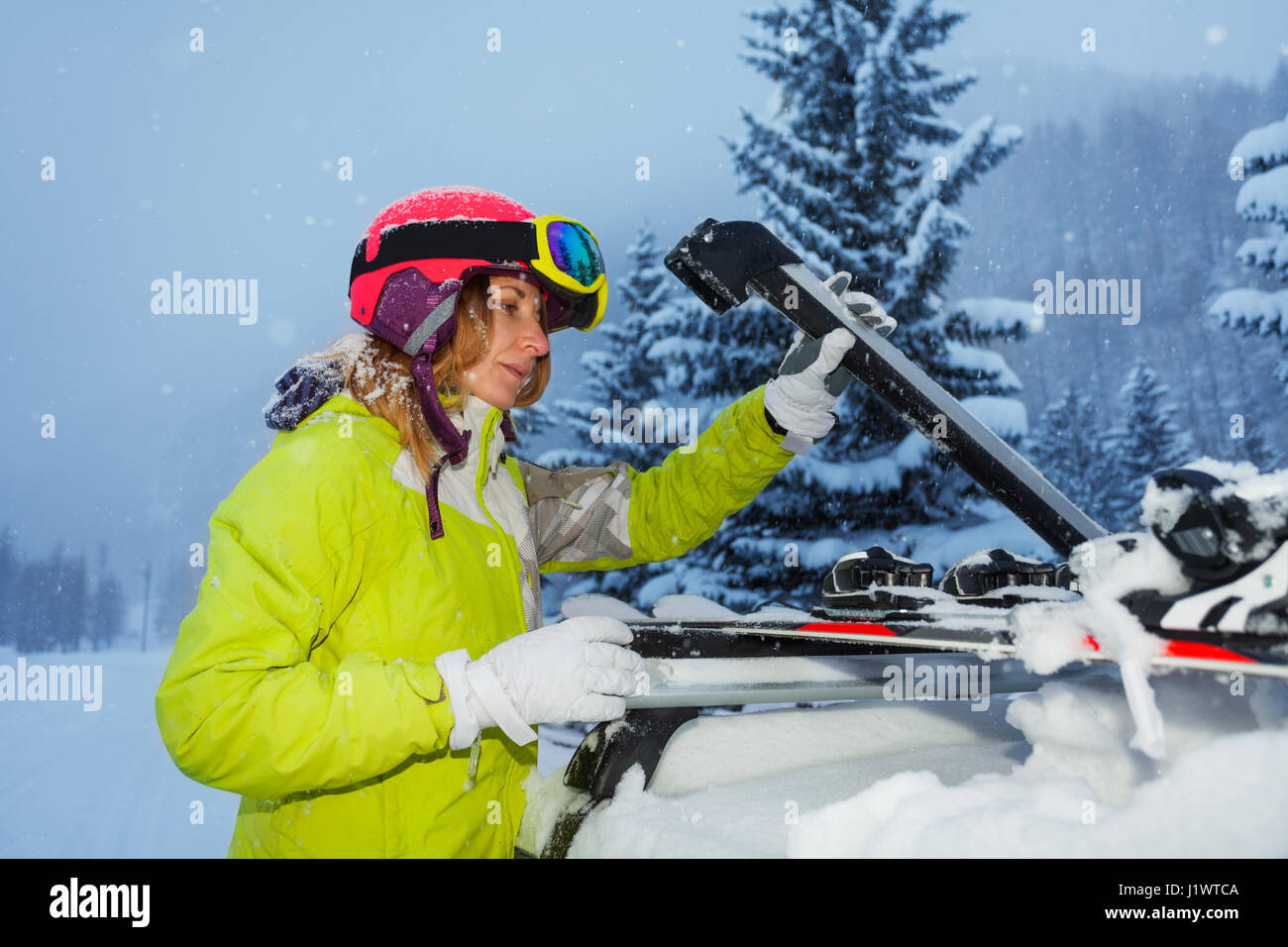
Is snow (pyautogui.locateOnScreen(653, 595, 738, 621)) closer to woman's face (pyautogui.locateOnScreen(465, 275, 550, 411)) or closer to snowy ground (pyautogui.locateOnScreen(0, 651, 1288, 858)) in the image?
snowy ground (pyautogui.locateOnScreen(0, 651, 1288, 858))

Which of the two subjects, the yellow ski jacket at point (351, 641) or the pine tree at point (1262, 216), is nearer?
the yellow ski jacket at point (351, 641)

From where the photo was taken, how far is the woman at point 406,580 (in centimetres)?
155

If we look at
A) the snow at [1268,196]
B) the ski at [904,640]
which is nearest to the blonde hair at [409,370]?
the ski at [904,640]

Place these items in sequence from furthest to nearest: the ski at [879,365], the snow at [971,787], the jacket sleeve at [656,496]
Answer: the jacket sleeve at [656,496] → the ski at [879,365] → the snow at [971,787]

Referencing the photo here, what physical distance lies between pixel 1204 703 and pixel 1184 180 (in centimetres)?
6803

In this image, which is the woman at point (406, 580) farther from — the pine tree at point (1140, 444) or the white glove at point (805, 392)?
the pine tree at point (1140, 444)

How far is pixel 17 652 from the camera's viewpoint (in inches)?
979

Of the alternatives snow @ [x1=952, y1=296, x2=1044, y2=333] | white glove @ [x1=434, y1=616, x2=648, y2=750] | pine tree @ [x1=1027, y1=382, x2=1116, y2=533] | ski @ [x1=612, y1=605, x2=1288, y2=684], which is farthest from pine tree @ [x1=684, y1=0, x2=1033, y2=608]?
pine tree @ [x1=1027, y1=382, x2=1116, y2=533]

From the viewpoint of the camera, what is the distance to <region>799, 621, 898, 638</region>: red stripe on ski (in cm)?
169

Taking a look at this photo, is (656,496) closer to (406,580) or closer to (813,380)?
(813,380)

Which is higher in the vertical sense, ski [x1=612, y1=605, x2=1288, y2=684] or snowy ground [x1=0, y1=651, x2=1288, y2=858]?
ski [x1=612, y1=605, x2=1288, y2=684]

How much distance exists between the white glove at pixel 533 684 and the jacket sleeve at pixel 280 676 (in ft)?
0.16

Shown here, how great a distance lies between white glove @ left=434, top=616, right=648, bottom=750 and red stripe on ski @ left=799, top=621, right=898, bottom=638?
0.49 m
